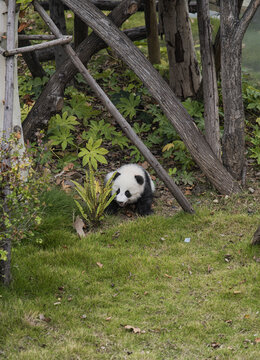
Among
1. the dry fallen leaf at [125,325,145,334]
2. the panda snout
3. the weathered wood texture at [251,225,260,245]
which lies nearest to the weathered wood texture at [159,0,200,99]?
the panda snout

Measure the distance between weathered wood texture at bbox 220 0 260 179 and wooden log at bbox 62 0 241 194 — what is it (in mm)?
431

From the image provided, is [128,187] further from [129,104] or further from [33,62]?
[33,62]

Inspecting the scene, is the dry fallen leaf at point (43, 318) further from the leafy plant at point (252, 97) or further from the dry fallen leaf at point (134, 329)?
the leafy plant at point (252, 97)

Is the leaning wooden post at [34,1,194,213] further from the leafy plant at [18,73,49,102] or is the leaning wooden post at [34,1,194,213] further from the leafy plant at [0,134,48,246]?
the leafy plant at [18,73,49,102]

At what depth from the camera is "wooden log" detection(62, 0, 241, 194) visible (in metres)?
6.86

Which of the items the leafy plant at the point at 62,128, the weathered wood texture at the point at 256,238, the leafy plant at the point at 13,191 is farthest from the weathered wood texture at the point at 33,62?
the weathered wood texture at the point at 256,238

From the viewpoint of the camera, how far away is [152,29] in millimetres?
9391

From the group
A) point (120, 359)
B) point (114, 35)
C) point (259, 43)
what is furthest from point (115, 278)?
point (259, 43)

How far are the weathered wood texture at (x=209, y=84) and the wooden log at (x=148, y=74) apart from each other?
1.43 ft

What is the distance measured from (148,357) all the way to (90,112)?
16.8 ft

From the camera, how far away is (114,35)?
6.86 metres

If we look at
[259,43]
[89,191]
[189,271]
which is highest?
[259,43]

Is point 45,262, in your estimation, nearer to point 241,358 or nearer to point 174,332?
point 174,332

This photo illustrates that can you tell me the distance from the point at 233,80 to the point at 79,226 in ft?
9.28
